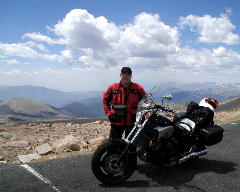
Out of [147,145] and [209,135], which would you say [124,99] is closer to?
[147,145]

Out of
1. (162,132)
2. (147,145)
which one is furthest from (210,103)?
(147,145)

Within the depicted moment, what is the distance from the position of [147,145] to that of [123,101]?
4.11 feet

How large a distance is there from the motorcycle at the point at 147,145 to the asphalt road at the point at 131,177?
0.33 meters

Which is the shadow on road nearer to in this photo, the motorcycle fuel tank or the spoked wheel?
the spoked wheel

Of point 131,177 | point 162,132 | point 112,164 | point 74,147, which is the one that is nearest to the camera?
point 112,164

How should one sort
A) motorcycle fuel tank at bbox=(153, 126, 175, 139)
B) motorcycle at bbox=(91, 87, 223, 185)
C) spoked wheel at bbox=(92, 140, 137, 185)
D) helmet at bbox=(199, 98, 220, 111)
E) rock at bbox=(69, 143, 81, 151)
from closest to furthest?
spoked wheel at bbox=(92, 140, 137, 185)
motorcycle at bbox=(91, 87, 223, 185)
motorcycle fuel tank at bbox=(153, 126, 175, 139)
helmet at bbox=(199, 98, 220, 111)
rock at bbox=(69, 143, 81, 151)

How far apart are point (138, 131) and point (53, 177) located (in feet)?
7.07

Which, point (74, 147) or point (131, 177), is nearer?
point (131, 177)

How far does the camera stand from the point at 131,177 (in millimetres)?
6262

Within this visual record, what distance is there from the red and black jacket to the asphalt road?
4.22 feet

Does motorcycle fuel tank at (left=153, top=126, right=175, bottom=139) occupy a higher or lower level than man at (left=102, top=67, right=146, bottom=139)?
A: lower

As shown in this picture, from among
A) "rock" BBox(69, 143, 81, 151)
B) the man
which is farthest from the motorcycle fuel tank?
"rock" BBox(69, 143, 81, 151)

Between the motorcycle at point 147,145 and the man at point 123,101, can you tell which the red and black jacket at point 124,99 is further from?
the motorcycle at point 147,145

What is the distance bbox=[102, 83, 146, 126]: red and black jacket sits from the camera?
21.9 feet
